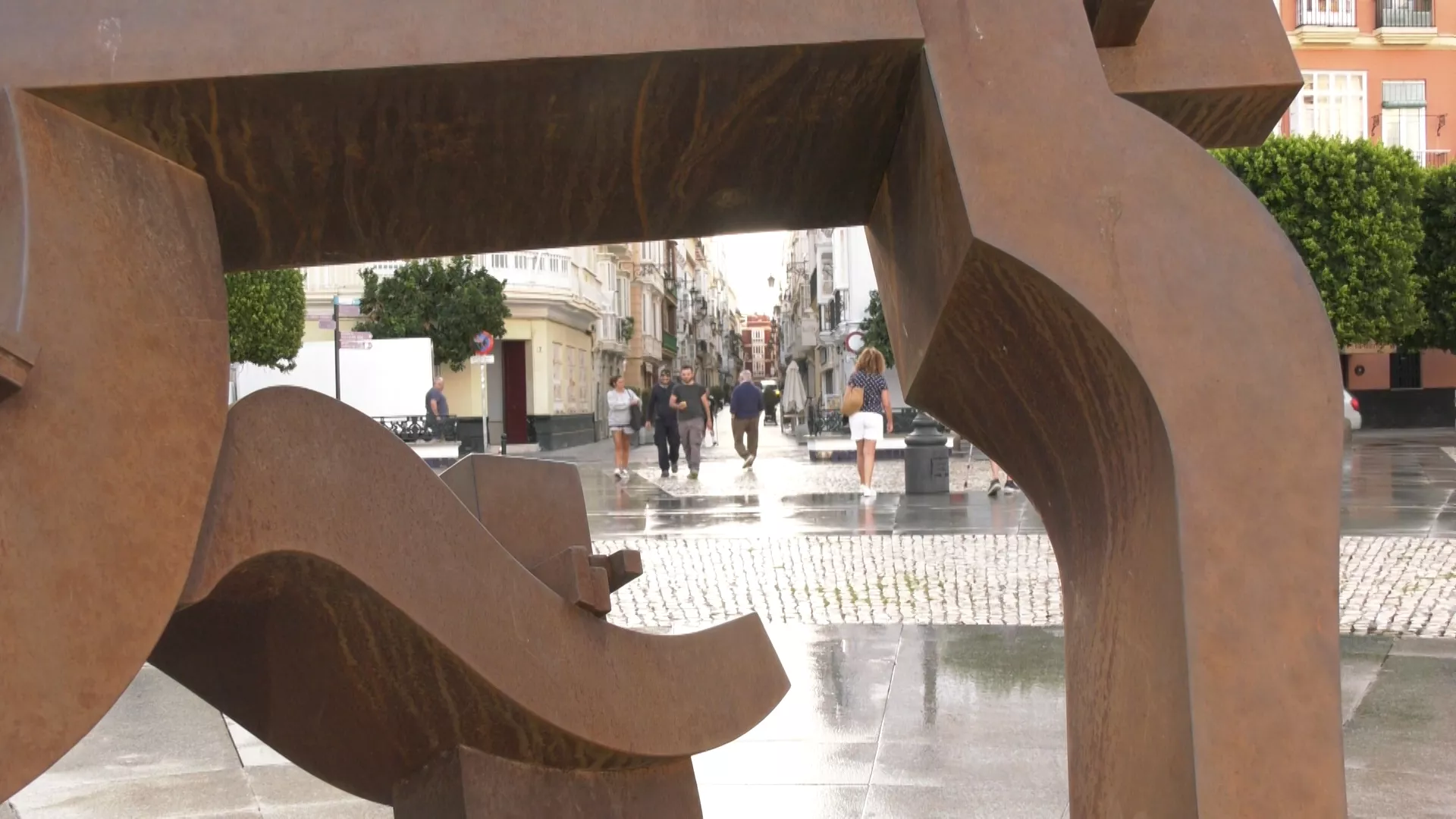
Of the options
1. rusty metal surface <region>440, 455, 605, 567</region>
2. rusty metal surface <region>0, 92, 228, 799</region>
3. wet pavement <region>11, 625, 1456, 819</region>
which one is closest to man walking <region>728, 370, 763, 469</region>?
wet pavement <region>11, 625, 1456, 819</region>

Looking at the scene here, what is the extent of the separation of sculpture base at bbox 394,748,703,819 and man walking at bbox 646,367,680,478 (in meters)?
14.7

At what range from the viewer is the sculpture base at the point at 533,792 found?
7.78 feet

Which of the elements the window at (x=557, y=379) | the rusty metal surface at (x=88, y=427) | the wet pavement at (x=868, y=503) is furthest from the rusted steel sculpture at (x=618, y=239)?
the window at (x=557, y=379)

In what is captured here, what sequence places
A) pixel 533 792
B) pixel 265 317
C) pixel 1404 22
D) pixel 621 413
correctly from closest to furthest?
pixel 533 792 < pixel 621 413 < pixel 265 317 < pixel 1404 22

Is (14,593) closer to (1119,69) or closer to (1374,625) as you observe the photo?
(1119,69)

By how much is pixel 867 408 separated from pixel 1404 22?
1079 inches

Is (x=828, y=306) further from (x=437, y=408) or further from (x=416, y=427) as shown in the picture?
(x=437, y=408)

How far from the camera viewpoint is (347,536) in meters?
1.98

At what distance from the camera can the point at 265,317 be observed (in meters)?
22.6

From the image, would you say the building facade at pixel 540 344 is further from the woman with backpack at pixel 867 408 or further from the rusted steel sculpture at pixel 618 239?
the rusted steel sculpture at pixel 618 239

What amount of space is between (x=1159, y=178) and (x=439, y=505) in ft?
3.95

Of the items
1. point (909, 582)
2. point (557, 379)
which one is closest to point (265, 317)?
point (557, 379)

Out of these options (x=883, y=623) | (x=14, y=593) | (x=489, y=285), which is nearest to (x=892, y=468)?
(x=883, y=623)

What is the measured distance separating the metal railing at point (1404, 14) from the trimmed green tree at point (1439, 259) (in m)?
5.80
